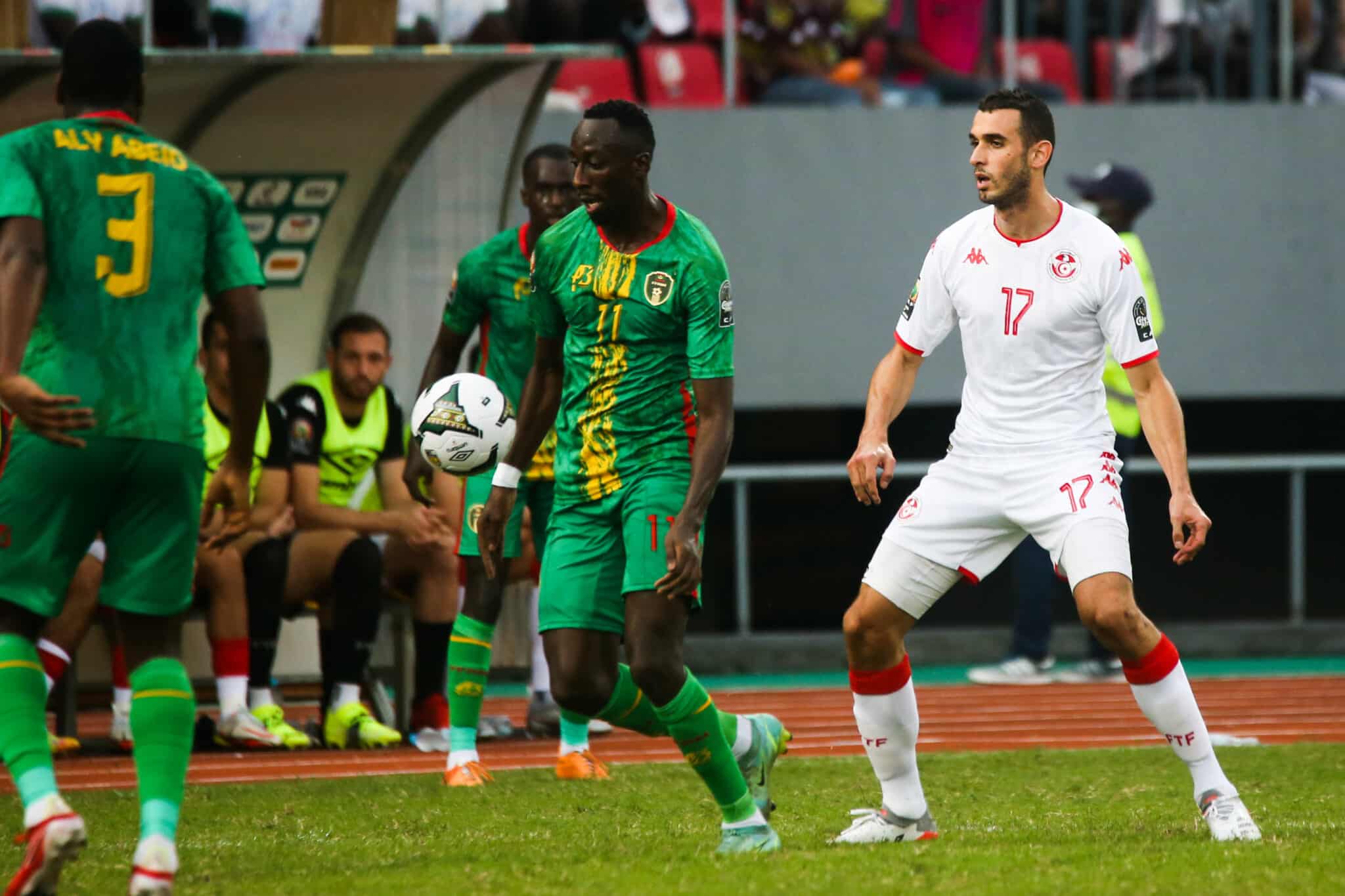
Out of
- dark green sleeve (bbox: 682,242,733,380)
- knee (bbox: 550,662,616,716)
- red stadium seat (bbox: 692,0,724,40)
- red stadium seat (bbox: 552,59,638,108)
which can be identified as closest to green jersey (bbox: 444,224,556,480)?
knee (bbox: 550,662,616,716)

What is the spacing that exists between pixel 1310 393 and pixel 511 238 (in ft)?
21.4

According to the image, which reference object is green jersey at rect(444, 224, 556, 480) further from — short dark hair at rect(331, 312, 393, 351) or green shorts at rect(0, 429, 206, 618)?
green shorts at rect(0, 429, 206, 618)

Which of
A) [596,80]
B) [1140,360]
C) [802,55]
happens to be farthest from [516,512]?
[802,55]

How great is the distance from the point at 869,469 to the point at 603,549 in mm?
758

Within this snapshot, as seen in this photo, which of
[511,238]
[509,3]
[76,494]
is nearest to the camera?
[76,494]

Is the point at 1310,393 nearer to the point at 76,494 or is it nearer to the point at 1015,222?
the point at 1015,222

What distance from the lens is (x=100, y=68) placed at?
498 cm

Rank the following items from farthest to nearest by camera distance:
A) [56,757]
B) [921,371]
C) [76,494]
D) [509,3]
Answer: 1. [921,371]
2. [509,3]
3. [56,757]
4. [76,494]

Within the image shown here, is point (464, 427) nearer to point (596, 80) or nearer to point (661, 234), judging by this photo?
point (661, 234)

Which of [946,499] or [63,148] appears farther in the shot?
[946,499]

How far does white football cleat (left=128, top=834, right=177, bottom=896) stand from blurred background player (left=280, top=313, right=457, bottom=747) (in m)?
4.02

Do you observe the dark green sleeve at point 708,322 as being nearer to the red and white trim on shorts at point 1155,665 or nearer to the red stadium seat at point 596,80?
the red and white trim on shorts at point 1155,665

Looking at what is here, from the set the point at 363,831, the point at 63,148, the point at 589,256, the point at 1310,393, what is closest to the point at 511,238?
the point at 589,256

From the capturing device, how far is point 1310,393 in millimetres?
12625
